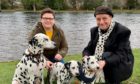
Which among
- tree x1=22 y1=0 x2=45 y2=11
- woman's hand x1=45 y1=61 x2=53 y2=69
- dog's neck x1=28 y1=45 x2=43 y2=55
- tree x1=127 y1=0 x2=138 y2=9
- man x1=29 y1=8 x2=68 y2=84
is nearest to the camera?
dog's neck x1=28 y1=45 x2=43 y2=55

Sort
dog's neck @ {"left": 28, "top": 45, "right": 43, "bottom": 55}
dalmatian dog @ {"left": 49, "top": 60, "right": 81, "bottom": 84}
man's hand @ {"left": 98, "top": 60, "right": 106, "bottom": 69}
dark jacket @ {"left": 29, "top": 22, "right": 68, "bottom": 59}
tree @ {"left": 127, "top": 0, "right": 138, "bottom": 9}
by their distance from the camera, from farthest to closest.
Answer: tree @ {"left": 127, "top": 0, "right": 138, "bottom": 9} < dark jacket @ {"left": 29, "top": 22, "right": 68, "bottom": 59} < dalmatian dog @ {"left": 49, "top": 60, "right": 81, "bottom": 84} < dog's neck @ {"left": 28, "top": 45, "right": 43, "bottom": 55} < man's hand @ {"left": 98, "top": 60, "right": 106, "bottom": 69}

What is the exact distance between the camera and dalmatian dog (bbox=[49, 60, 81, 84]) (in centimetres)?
668

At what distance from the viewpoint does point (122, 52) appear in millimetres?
6629

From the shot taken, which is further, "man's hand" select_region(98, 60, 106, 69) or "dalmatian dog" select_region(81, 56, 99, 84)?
"man's hand" select_region(98, 60, 106, 69)

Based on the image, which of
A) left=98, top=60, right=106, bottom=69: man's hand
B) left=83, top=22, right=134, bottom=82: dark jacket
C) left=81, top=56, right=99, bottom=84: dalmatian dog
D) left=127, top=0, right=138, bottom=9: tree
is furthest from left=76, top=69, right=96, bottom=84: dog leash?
left=127, top=0, right=138, bottom=9: tree

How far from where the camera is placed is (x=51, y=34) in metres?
7.57

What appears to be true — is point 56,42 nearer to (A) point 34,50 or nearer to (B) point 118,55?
(A) point 34,50

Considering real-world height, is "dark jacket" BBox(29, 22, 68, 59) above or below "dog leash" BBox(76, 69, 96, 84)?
above

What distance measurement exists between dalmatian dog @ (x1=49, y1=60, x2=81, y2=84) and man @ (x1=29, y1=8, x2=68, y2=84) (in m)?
0.21

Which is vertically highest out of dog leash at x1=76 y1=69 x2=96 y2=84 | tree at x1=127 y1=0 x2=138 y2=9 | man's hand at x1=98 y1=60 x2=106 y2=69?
man's hand at x1=98 y1=60 x2=106 y2=69

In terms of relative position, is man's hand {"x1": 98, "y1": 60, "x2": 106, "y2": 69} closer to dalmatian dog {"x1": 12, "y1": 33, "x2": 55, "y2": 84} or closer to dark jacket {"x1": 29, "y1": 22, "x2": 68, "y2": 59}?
dalmatian dog {"x1": 12, "y1": 33, "x2": 55, "y2": 84}

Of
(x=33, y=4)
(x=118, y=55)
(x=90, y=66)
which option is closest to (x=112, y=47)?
(x=118, y=55)

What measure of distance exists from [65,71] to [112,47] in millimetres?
1051

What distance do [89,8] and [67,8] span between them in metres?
4.89
